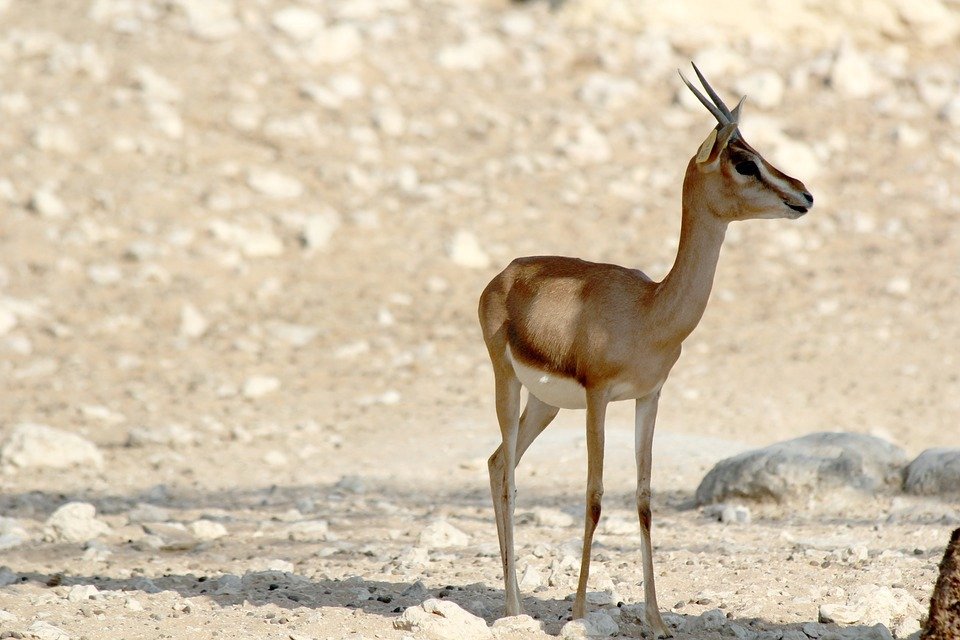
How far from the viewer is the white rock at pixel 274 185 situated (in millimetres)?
13766

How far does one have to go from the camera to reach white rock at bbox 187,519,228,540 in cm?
712

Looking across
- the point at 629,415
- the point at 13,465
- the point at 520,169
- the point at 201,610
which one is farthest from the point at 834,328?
the point at 201,610

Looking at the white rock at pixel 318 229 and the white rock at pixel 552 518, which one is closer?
the white rock at pixel 552 518

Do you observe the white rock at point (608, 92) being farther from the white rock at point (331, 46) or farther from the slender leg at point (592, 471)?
the slender leg at point (592, 471)

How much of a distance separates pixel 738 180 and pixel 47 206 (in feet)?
32.2

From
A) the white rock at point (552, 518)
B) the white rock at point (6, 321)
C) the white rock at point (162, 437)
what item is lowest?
the white rock at point (552, 518)

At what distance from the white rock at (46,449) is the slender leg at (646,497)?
514 cm

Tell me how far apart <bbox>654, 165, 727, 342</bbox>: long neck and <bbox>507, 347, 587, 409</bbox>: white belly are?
0.41 metres

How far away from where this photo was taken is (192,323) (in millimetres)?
11922

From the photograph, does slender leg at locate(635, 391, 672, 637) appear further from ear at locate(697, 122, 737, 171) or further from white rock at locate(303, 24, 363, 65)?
white rock at locate(303, 24, 363, 65)

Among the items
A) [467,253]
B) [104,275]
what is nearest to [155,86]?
[104,275]

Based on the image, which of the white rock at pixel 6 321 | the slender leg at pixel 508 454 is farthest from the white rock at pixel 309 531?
the white rock at pixel 6 321

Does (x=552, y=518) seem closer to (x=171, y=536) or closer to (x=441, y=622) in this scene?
(x=171, y=536)

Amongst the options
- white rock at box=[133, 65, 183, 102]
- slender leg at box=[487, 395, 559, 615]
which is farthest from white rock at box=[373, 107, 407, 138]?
slender leg at box=[487, 395, 559, 615]
